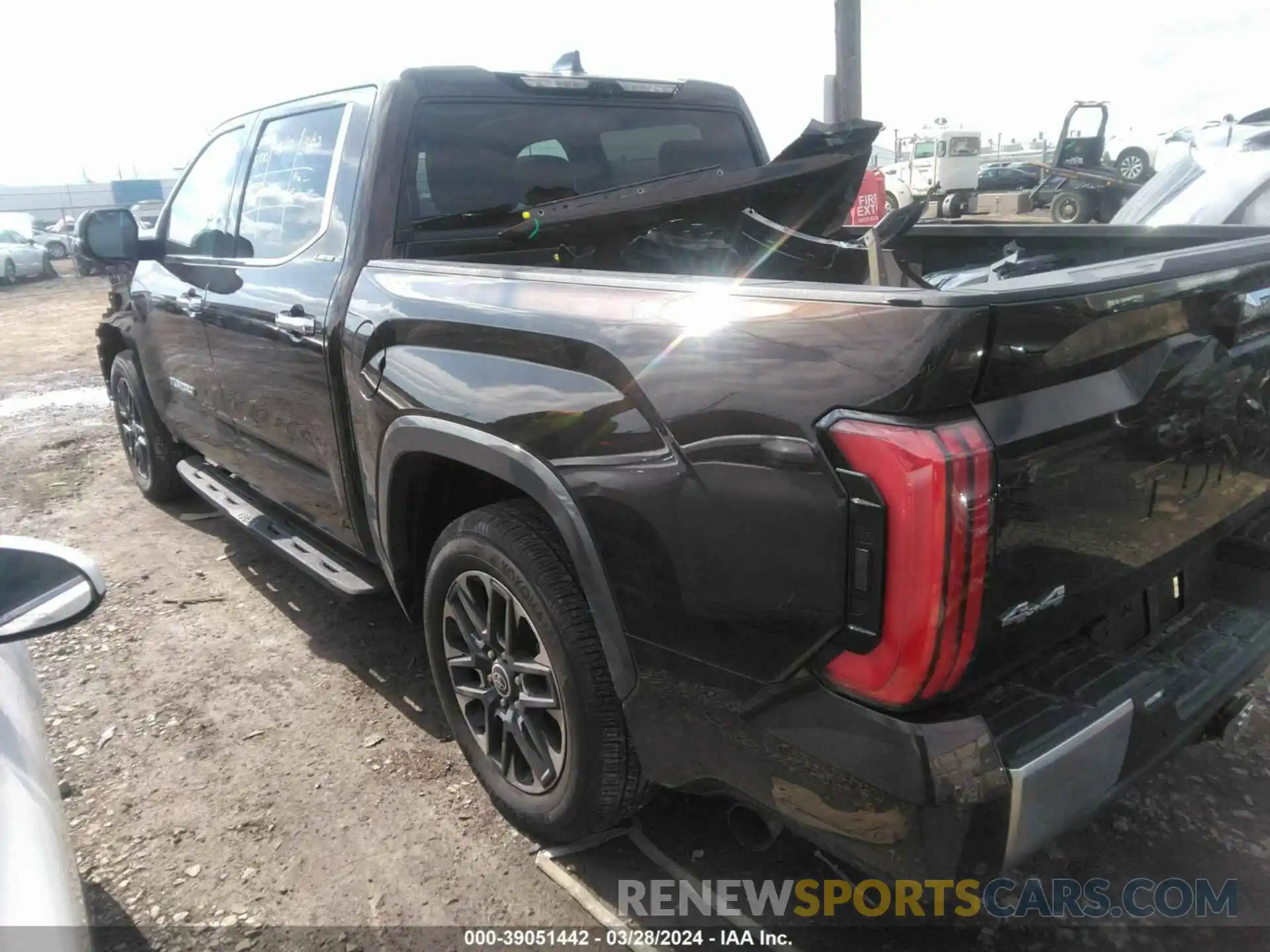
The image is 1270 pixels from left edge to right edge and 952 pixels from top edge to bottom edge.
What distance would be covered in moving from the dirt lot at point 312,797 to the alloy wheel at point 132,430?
3.41 feet

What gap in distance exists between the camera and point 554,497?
6.84 ft

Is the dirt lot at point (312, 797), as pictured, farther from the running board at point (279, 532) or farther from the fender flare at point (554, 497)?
the fender flare at point (554, 497)

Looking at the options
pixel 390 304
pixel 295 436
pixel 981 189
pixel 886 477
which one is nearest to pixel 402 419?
pixel 390 304

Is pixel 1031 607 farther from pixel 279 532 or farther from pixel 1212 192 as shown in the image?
pixel 1212 192

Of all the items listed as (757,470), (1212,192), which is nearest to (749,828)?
(757,470)

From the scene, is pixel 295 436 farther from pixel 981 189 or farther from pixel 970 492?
pixel 981 189

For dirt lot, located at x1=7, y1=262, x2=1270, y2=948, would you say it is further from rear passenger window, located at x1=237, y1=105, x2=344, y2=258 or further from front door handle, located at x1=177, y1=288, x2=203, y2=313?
rear passenger window, located at x1=237, y1=105, x2=344, y2=258

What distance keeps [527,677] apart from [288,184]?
2160mm

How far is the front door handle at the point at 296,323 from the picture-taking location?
119 inches

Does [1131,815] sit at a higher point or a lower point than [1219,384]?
lower

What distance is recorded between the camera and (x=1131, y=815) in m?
2.60

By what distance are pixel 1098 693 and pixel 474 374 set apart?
5.10 feet

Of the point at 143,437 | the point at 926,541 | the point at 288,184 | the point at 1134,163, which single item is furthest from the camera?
the point at 1134,163

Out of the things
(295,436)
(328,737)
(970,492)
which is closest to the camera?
(970,492)
